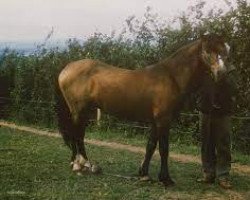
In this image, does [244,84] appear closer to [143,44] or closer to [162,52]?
[162,52]

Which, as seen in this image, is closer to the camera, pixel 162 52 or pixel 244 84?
pixel 244 84

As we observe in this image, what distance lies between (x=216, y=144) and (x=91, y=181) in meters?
2.15

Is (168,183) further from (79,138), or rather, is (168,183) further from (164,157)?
(79,138)

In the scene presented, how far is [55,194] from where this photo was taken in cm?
792

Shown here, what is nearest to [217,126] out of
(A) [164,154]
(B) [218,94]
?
(B) [218,94]

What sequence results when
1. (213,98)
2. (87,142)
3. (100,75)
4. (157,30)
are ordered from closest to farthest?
(213,98) < (100,75) < (87,142) < (157,30)

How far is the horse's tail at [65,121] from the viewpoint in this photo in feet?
33.6

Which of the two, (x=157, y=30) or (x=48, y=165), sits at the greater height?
(x=157, y=30)

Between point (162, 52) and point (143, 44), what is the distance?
3.88ft

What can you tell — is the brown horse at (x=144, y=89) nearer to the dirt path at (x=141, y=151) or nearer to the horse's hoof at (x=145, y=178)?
the horse's hoof at (x=145, y=178)

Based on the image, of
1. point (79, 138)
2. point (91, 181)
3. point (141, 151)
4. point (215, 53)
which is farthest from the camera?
point (141, 151)

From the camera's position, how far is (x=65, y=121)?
10.4 meters

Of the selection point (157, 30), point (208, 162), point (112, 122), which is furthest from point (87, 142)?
point (208, 162)

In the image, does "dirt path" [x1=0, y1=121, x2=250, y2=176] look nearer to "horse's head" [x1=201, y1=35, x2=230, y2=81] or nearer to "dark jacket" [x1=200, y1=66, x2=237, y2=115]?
"dark jacket" [x1=200, y1=66, x2=237, y2=115]
